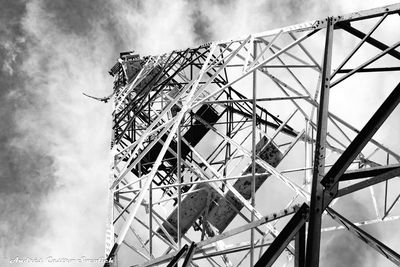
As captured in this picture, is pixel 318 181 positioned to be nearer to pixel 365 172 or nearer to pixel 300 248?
pixel 365 172

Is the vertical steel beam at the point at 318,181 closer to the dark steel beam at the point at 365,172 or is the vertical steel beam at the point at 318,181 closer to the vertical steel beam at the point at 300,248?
the vertical steel beam at the point at 300,248

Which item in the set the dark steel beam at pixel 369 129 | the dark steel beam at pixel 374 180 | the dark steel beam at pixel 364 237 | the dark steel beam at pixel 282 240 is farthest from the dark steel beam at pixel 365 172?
the dark steel beam at pixel 282 240

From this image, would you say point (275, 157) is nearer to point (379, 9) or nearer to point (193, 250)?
point (379, 9)

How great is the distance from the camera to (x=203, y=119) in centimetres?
1603

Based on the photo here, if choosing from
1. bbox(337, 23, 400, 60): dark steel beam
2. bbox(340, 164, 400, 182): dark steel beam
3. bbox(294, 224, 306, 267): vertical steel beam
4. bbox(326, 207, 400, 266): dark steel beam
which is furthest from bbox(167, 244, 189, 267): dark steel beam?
bbox(337, 23, 400, 60): dark steel beam

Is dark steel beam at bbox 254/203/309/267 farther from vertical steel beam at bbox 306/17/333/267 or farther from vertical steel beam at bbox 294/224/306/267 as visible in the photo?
vertical steel beam at bbox 306/17/333/267

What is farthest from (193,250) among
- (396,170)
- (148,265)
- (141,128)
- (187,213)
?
(141,128)

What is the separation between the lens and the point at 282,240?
5582mm

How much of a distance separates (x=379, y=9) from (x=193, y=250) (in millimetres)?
4989

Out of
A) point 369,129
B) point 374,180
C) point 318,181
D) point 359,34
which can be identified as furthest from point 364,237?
point 359,34

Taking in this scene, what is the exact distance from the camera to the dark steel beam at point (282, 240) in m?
5.53

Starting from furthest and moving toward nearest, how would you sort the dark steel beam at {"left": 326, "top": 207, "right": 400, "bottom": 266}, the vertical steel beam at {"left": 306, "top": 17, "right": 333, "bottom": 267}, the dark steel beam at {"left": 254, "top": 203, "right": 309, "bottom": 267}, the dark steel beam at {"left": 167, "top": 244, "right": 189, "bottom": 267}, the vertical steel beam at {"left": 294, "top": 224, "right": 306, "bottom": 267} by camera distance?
the dark steel beam at {"left": 167, "top": 244, "right": 189, "bottom": 267}
the dark steel beam at {"left": 326, "top": 207, "right": 400, "bottom": 266}
the dark steel beam at {"left": 254, "top": 203, "right": 309, "bottom": 267}
the vertical steel beam at {"left": 294, "top": 224, "right": 306, "bottom": 267}
the vertical steel beam at {"left": 306, "top": 17, "right": 333, "bottom": 267}

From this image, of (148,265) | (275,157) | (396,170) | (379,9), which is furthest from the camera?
(275,157)

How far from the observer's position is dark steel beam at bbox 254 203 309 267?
5.53 metres
